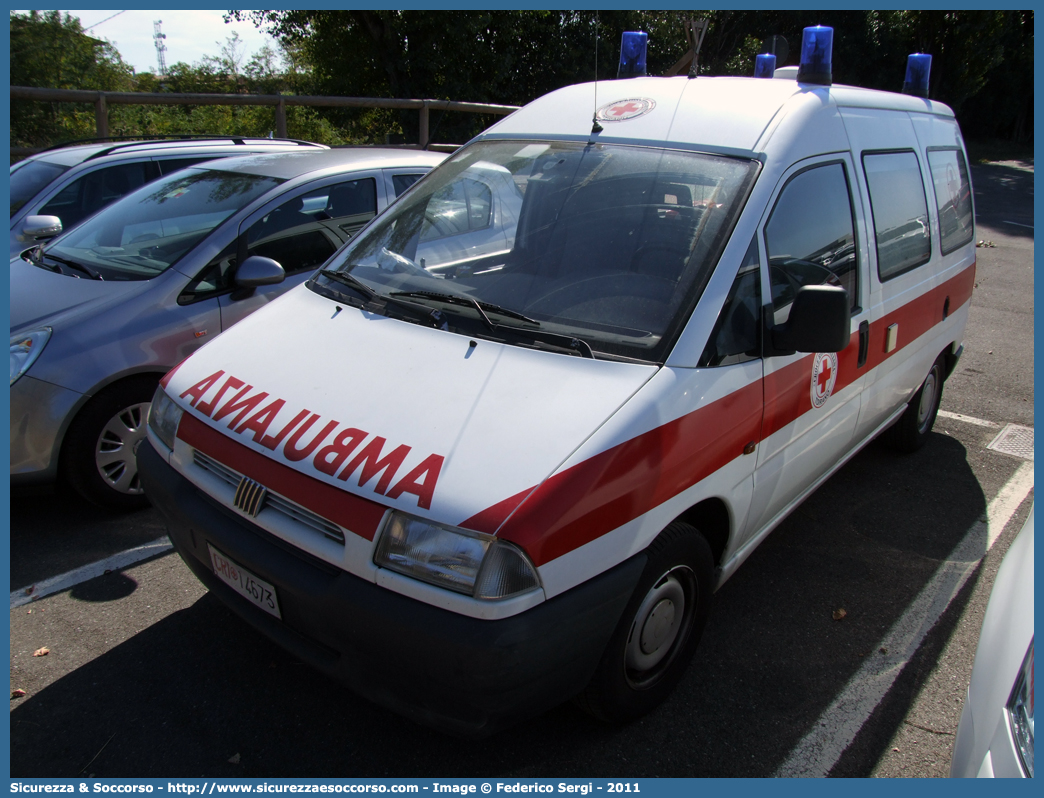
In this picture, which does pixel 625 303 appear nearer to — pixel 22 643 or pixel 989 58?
pixel 22 643

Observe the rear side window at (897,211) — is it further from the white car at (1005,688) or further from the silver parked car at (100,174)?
the silver parked car at (100,174)

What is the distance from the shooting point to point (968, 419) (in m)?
5.67

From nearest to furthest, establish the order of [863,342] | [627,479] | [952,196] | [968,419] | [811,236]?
[627,479], [811,236], [863,342], [952,196], [968,419]

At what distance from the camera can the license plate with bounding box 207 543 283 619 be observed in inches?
93.0

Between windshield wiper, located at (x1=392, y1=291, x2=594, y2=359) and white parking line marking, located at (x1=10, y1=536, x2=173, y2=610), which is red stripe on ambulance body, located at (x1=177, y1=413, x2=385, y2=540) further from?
white parking line marking, located at (x1=10, y1=536, x2=173, y2=610)

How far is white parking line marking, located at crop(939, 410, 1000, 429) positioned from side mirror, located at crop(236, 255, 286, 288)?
15.9 feet

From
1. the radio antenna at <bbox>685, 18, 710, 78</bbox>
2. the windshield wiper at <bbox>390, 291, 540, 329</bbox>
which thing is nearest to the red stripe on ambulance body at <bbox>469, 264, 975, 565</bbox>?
the windshield wiper at <bbox>390, 291, 540, 329</bbox>

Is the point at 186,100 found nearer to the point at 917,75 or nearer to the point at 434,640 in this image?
the point at 917,75

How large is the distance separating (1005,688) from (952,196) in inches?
142

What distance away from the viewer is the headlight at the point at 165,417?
9.02 ft

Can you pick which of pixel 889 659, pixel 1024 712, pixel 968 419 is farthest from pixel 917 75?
pixel 1024 712

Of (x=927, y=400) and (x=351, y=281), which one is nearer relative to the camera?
(x=351, y=281)

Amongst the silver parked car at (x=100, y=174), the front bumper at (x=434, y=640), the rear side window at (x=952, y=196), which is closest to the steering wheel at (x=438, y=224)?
the front bumper at (x=434, y=640)

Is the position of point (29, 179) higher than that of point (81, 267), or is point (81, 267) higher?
point (29, 179)
